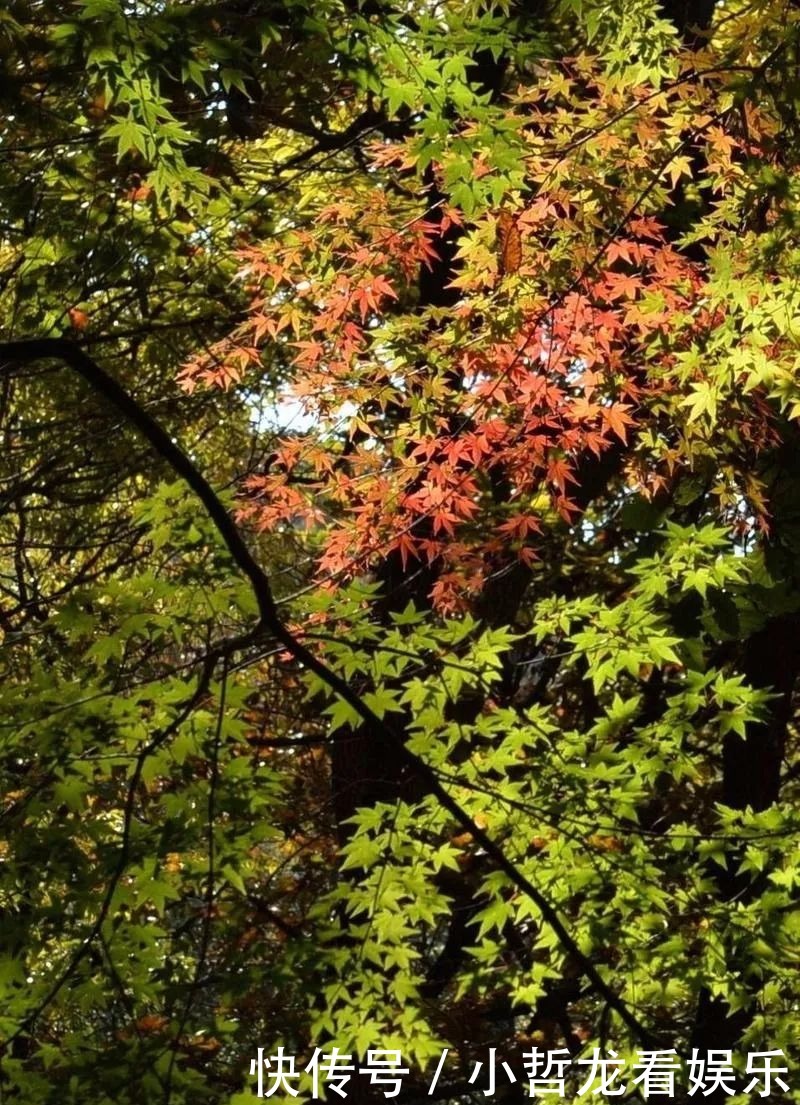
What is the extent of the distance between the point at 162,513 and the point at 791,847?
1962mm

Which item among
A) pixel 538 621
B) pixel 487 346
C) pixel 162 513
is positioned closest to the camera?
pixel 162 513

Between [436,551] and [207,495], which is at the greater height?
[436,551]

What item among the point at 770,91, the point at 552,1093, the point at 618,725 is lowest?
the point at 552,1093

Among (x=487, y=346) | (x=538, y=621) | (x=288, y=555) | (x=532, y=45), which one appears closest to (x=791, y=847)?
(x=538, y=621)

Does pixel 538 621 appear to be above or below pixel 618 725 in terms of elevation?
above

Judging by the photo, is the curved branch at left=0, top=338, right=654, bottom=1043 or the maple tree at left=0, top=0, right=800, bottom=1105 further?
the maple tree at left=0, top=0, right=800, bottom=1105

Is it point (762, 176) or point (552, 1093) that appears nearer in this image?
point (762, 176)

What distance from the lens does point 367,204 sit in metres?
4.23

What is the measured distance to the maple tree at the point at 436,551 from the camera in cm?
292

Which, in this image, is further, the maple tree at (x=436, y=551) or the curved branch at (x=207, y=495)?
the maple tree at (x=436, y=551)

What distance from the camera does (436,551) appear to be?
13.7 feet

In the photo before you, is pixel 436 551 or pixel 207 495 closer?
pixel 207 495

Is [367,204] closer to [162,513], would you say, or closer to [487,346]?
[487,346]

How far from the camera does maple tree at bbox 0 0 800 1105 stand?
2918mm
